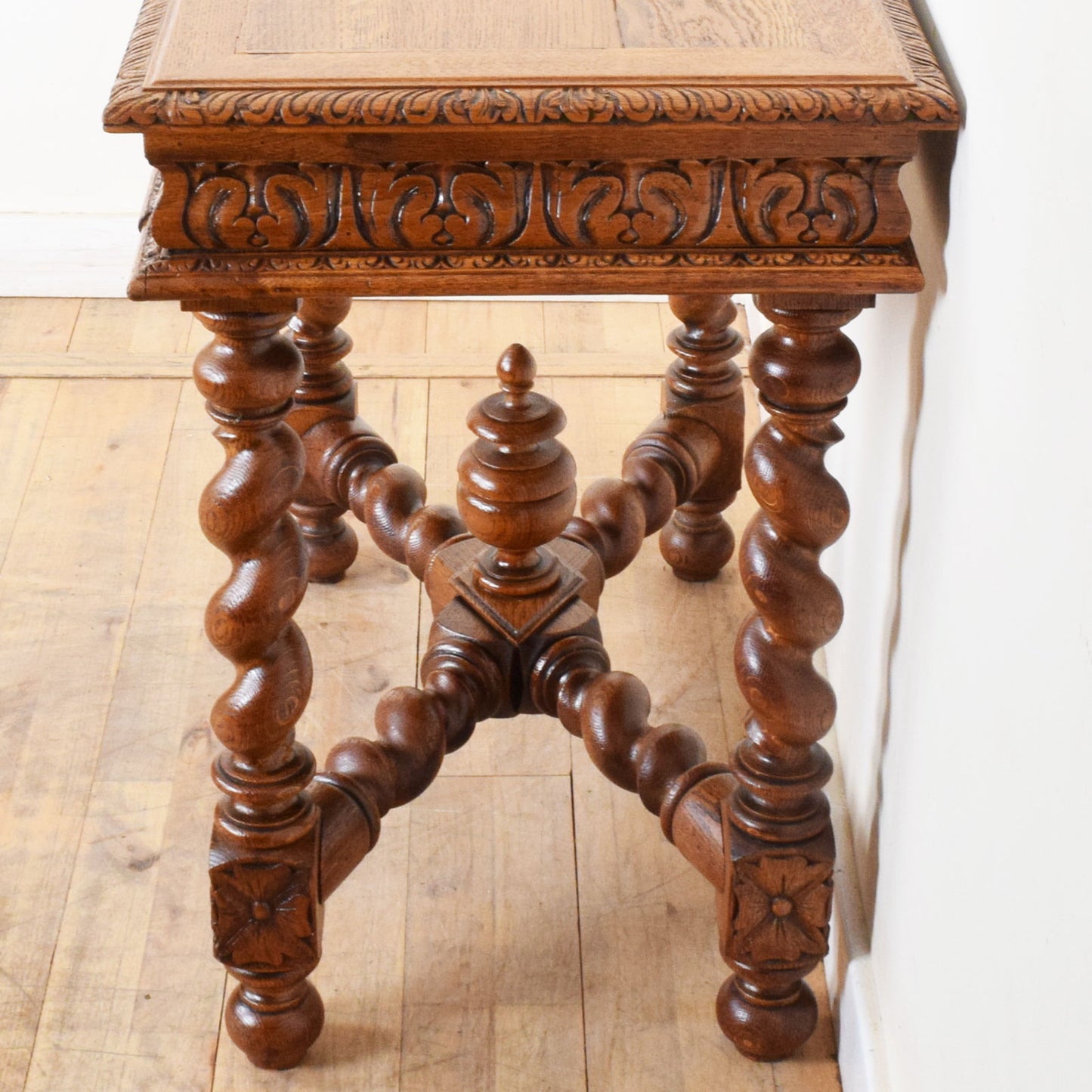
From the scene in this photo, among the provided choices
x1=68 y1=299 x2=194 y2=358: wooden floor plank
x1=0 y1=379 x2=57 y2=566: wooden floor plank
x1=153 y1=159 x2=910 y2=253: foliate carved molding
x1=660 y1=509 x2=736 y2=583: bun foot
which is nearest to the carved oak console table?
x1=153 y1=159 x2=910 y2=253: foliate carved molding

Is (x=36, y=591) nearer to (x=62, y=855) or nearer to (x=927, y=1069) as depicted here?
(x=62, y=855)

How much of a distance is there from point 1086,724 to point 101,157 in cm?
173

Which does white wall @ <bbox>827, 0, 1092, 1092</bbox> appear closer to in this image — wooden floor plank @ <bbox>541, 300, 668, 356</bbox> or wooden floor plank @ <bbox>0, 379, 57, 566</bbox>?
wooden floor plank @ <bbox>541, 300, 668, 356</bbox>

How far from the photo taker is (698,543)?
147cm

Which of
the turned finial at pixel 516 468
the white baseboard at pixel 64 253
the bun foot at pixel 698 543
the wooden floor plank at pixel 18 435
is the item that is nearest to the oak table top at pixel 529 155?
the turned finial at pixel 516 468

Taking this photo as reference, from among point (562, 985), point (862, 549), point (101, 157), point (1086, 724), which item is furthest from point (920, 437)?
point (101, 157)

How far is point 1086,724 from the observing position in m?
0.52

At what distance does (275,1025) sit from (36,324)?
3.96 feet

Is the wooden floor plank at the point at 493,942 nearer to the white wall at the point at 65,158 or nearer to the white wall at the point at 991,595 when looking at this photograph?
the white wall at the point at 991,595

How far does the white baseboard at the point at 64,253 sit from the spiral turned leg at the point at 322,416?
27.5 inches

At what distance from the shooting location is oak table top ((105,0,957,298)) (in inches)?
27.9

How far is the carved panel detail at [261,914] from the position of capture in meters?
0.97

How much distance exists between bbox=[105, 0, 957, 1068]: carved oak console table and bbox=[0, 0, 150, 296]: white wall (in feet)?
3.59

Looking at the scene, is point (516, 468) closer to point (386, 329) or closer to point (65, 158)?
point (386, 329)
